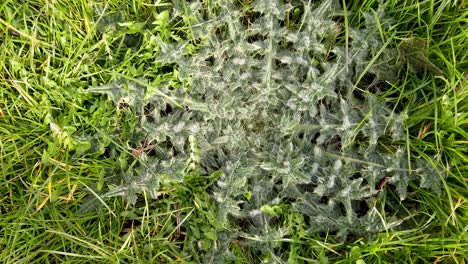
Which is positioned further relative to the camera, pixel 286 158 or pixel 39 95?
pixel 39 95

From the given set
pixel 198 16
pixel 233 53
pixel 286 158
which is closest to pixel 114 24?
pixel 198 16

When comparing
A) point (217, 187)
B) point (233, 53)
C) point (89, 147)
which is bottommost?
point (217, 187)

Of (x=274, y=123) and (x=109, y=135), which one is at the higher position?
(x=274, y=123)

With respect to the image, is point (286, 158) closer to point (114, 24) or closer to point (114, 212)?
point (114, 212)

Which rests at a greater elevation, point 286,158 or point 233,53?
point 233,53
